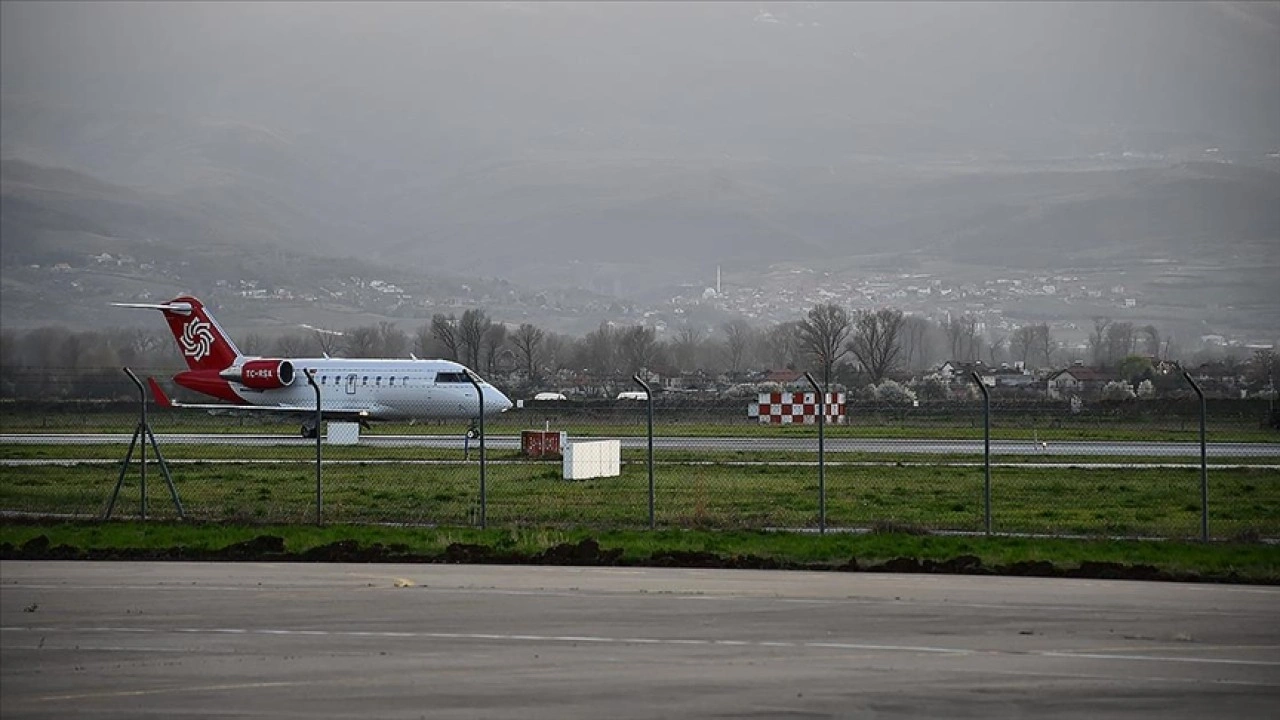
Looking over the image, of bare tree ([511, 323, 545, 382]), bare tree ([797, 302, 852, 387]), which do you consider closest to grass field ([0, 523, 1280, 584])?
bare tree ([511, 323, 545, 382])

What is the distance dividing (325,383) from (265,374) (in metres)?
2.76

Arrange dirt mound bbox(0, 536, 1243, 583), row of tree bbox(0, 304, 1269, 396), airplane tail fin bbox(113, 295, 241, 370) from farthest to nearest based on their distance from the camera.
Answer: row of tree bbox(0, 304, 1269, 396)
airplane tail fin bbox(113, 295, 241, 370)
dirt mound bbox(0, 536, 1243, 583)

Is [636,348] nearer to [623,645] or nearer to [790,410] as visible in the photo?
[790,410]

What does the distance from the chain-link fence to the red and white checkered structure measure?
1.79m

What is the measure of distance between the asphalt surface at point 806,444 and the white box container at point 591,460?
8.94m

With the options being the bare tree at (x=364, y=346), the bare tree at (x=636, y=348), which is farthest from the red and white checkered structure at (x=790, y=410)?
the bare tree at (x=364, y=346)

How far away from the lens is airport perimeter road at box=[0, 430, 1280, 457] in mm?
42438

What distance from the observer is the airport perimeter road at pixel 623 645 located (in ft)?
38.8

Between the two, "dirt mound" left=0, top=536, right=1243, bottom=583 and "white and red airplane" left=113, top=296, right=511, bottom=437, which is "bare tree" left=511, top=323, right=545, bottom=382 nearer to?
"white and red airplane" left=113, top=296, right=511, bottom=437

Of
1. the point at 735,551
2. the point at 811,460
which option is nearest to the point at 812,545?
the point at 735,551

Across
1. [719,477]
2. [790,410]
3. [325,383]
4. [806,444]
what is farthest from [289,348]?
[719,477]

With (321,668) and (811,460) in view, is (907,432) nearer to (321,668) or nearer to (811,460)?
(811,460)

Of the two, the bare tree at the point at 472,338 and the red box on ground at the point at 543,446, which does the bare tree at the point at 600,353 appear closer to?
the bare tree at the point at 472,338

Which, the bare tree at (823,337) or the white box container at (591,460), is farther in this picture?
the bare tree at (823,337)
